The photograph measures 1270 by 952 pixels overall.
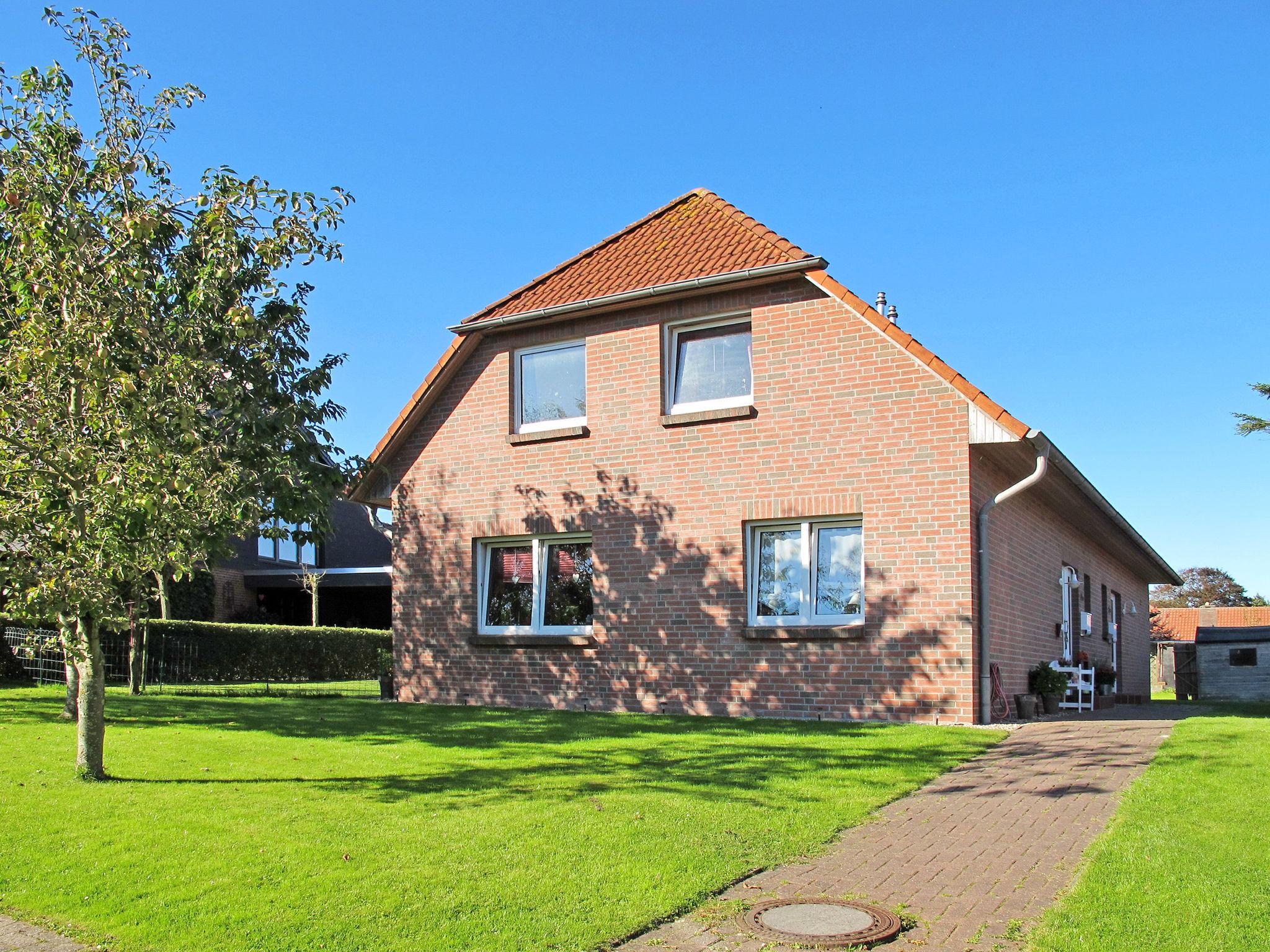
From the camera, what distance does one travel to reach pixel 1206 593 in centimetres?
7712

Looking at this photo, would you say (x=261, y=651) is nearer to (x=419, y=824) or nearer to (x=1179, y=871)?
(x=419, y=824)

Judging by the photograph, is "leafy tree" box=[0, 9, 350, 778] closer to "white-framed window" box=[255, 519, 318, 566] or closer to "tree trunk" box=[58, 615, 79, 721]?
"tree trunk" box=[58, 615, 79, 721]

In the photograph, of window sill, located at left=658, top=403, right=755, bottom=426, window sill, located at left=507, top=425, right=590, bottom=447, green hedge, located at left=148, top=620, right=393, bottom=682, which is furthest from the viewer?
green hedge, located at left=148, top=620, right=393, bottom=682

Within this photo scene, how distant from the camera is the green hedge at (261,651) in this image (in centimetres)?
2181

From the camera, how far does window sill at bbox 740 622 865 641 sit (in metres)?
11.8

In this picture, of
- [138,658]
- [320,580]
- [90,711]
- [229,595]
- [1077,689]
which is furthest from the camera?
[320,580]

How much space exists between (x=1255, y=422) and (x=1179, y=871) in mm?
23289

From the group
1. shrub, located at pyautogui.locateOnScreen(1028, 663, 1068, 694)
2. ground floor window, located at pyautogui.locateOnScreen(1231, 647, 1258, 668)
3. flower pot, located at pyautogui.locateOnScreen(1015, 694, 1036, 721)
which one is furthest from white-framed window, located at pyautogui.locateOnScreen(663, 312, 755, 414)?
ground floor window, located at pyautogui.locateOnScreen(1231, 647, 1258, 668)

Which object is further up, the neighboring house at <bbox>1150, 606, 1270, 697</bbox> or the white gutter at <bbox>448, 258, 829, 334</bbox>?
the white gutter at <bbox>448, 258, 829, 334</bbox>

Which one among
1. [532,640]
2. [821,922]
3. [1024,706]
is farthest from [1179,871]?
[532,640]

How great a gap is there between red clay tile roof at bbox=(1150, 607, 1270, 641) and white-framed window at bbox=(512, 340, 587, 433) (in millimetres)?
44261

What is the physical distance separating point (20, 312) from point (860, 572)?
8480 mm

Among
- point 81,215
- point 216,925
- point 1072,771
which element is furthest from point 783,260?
point 216,925

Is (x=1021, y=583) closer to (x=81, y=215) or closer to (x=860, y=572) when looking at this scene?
(x=860, y=572)
